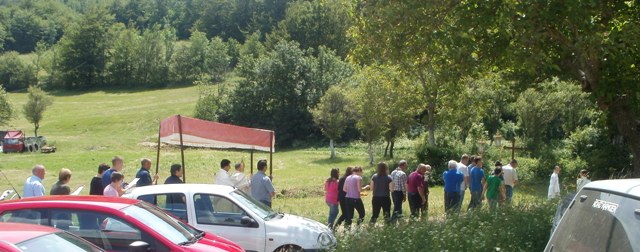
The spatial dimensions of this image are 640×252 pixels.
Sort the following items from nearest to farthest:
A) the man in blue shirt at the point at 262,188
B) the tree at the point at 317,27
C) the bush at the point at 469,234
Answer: the bush at the point at 469,234, the man in blue shirt at the point at 262,188, the tree at the point at 317,27

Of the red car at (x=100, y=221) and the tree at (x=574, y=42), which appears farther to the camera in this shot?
the tree at (x=574, y=42)

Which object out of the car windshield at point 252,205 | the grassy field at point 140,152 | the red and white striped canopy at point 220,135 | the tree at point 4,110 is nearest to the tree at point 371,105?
the grassy field at point 140,152

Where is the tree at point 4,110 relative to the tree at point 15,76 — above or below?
below

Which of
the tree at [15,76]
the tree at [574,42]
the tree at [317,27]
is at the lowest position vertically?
the tree at [574,42]

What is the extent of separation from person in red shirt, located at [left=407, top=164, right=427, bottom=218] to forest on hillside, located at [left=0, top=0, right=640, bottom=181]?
2.01 metres

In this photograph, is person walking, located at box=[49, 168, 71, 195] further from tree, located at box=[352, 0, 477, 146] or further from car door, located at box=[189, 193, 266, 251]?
tree, located at box=[352, 0, 477, 146]

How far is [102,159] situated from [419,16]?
36.0 metres

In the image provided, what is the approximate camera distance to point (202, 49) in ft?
339

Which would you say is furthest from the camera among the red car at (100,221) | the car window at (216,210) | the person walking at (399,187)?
the person walking at (399,187)

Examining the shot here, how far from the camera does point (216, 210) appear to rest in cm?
1107

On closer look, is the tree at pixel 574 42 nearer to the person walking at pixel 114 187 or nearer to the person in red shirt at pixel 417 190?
the person in red shirt at pixel 417 190

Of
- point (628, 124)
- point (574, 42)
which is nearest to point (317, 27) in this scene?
point (628, 124)

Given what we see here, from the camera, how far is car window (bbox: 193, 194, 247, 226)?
11.0m

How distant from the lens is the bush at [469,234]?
9461mm
